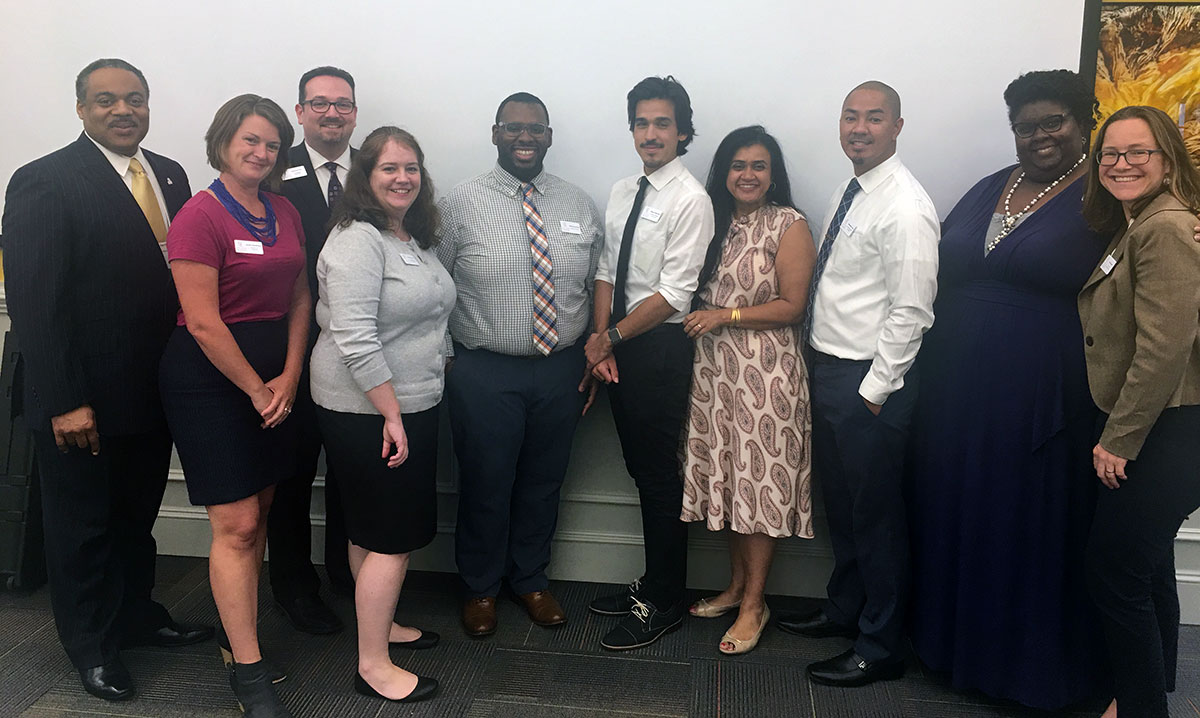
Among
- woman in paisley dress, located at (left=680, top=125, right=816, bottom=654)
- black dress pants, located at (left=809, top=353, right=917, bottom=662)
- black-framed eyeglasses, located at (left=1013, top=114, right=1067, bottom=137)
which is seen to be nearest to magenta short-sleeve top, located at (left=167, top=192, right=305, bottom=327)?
woman in paisley dress, located at (left=680, top=125, right=816, bottom=654)

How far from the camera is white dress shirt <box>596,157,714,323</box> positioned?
2.27 meters

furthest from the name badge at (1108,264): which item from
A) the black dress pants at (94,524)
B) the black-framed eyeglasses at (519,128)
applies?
the black dress pants at (94,524)

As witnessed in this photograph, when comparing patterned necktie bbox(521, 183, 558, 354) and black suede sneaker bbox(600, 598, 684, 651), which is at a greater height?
patterned necktie bbox(521, 183, 558, 354)

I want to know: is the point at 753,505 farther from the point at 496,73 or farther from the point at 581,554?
the point at 496,73

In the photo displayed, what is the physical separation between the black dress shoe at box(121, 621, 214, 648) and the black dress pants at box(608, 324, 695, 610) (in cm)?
147

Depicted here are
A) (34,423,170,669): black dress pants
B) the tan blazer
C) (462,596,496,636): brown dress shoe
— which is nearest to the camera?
the tan blazer

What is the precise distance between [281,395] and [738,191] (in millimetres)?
1455

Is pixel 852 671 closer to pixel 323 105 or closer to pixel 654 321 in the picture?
pixel 654 321

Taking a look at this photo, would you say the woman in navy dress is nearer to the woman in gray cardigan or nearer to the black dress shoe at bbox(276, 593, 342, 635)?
the woman in gray cardigan

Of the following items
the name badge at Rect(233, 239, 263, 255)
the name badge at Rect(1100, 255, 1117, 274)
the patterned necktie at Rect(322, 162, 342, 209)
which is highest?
the patterned necktie at Rect(322, 162, 342, 209)

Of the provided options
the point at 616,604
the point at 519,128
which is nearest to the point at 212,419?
the point at 519,128

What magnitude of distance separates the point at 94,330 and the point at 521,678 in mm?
1572

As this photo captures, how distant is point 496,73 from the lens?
2.68 metres

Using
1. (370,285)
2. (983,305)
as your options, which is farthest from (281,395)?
(983,305)
